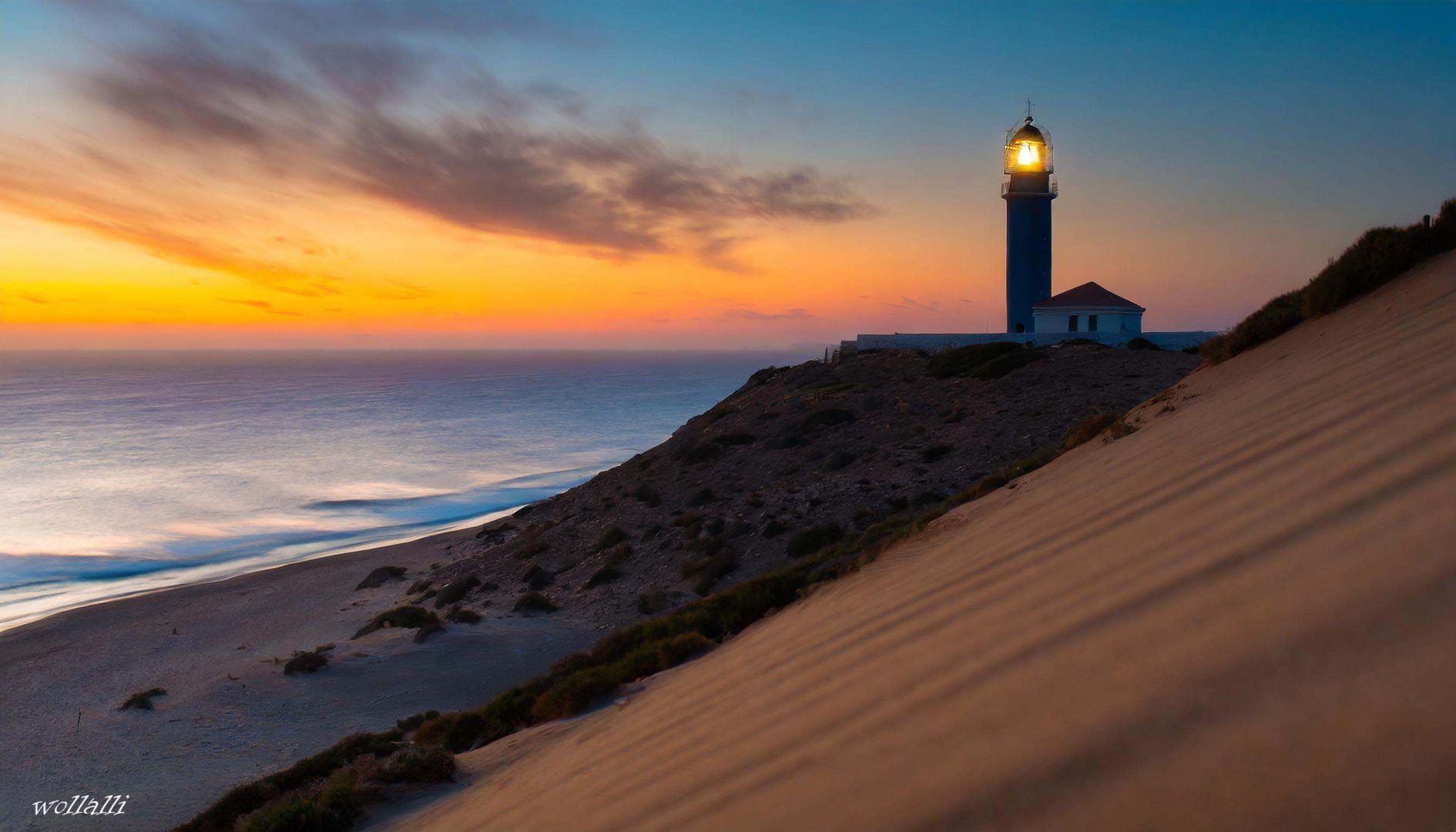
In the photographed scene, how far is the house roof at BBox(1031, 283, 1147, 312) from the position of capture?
106ft

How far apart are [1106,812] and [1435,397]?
9.21 feet

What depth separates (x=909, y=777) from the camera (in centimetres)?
214

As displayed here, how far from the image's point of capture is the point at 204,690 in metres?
11.5

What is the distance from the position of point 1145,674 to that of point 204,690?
1317cm

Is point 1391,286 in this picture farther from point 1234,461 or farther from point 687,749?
point 687,749

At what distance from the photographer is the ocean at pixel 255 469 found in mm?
25703

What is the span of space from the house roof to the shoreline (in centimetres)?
2457

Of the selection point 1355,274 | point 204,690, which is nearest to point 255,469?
point 204,690

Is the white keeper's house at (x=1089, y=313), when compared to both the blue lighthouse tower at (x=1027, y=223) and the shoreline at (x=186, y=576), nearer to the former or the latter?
the blue lighthouse tower at (x=1027, y=223)
